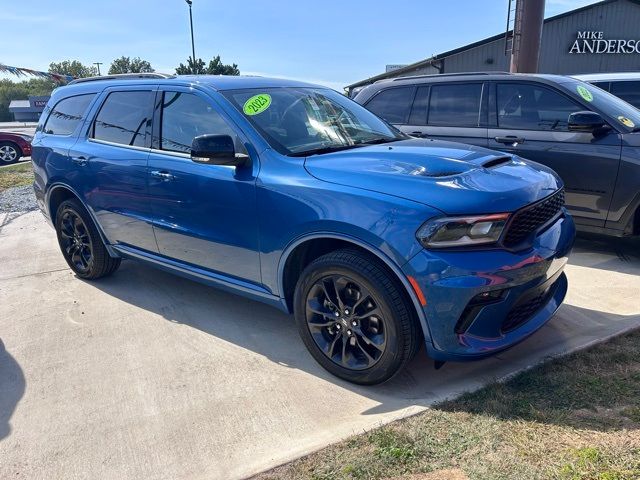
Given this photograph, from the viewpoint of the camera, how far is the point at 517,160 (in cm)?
331

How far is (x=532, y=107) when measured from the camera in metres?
5.17

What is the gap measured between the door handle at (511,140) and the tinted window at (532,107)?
5.1 inches

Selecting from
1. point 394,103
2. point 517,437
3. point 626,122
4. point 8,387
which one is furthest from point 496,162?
point 8,387

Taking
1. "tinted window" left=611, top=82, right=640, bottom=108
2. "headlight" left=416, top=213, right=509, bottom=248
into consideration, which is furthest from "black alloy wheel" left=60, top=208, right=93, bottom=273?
"tinted window" left=611, top=82, right=640, bottom=108

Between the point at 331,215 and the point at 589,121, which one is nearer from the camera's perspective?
the point at 331,215

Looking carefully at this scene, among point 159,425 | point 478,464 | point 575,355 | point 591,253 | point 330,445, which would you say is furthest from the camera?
point 591,253

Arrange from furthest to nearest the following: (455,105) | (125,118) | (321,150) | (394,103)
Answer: (394,103) → (455,105) → (125,118) → (321,150)

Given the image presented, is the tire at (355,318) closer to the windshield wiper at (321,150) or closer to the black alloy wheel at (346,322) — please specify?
the black alloy wheel at (346,322)

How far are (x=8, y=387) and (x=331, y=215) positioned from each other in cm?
233

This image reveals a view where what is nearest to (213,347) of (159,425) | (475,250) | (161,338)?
(161,338)

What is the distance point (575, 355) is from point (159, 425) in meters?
2.47

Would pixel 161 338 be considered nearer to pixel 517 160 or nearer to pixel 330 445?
pixel 330 445

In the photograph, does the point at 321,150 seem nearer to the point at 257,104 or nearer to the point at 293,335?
the point at 257,104

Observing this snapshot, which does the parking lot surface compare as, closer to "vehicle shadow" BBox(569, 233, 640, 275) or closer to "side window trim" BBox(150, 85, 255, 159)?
"vehicle shadow" BBox(569, 233, 640, 275)
